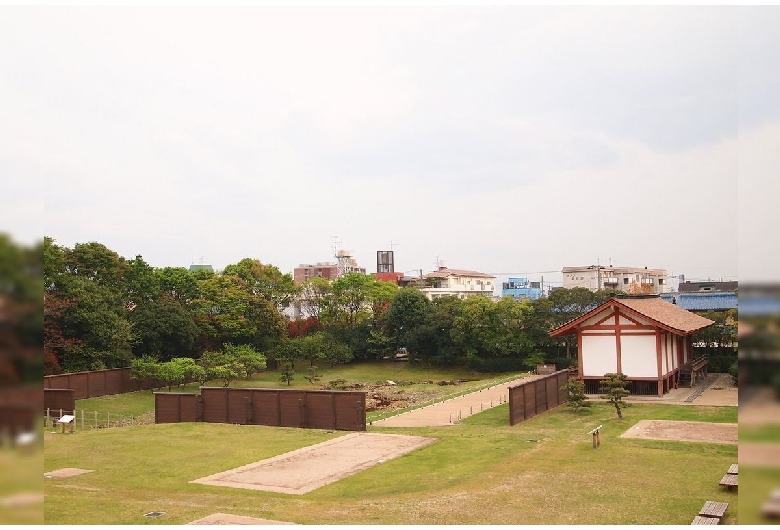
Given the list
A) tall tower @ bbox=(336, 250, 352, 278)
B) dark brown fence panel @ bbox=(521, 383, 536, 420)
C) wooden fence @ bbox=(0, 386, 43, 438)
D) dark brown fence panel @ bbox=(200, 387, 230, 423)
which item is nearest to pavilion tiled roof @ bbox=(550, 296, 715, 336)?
dark brown fence panel @ bbox=(521, 383, 536, 420)

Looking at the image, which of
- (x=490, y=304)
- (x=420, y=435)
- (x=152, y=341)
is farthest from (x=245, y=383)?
(x=420, y=435)

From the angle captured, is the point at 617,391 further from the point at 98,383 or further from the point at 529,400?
the point at 98,383

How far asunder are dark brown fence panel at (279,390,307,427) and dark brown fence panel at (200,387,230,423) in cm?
226

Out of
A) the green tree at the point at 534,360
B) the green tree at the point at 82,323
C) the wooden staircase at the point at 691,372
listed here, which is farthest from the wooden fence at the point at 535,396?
the green tree at the point at 82,323

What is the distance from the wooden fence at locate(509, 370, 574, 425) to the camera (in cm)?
2280

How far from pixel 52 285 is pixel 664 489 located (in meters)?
31.8

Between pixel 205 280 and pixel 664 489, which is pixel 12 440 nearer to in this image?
pixel 664 489

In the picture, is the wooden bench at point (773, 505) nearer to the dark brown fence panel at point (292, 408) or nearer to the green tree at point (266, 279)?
the dark brown fence panel at point (292, 408)

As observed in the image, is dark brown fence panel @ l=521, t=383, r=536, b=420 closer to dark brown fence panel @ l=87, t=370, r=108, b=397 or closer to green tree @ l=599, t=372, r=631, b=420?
green tree @ l=599, t=372, r=631, b=420

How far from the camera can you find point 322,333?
50.4 meters

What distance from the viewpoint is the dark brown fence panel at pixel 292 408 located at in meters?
23.2

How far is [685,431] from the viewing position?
782 inches

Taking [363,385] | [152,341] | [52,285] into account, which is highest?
[52,285]

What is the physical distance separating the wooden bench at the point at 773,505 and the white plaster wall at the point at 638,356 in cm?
2448
